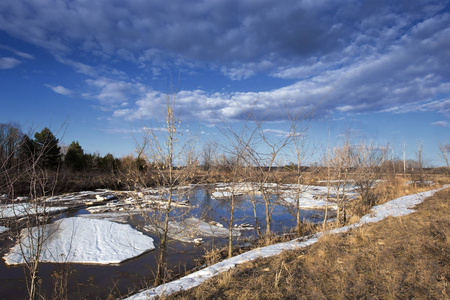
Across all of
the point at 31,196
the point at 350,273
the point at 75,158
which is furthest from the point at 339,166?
the point at 75,158

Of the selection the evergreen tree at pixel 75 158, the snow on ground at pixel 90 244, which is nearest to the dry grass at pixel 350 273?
the snow on ground at pixel 90 244

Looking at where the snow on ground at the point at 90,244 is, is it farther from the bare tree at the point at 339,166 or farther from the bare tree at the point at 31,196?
the bare tree at the point at 339,166

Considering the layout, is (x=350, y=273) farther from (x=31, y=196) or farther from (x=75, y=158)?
(x=75, y=158)

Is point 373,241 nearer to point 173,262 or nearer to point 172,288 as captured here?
point 172,288

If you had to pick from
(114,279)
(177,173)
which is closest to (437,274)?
(177,173)

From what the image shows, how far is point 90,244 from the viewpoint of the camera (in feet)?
27.8

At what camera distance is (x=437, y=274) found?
4125mm

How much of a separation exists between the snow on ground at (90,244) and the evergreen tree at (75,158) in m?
21.6

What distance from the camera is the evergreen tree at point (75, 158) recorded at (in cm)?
2912

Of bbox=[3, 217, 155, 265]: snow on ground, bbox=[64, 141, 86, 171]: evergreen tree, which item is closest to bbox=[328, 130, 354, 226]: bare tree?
bbox=[3, 217, 155, 265]: snow on ground

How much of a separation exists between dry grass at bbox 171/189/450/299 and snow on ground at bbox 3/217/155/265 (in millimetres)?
3823

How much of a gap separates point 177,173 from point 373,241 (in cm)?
493

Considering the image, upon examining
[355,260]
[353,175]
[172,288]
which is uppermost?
[353,175]

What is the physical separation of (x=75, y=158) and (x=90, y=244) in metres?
24.8
